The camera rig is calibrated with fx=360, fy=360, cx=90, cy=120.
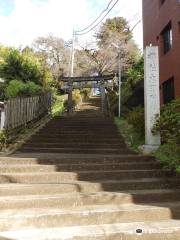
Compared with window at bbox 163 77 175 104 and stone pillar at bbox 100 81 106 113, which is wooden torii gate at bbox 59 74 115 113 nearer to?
stone pillar at bbox 100 81 106 113

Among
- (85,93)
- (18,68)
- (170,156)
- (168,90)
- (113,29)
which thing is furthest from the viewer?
(113,29)

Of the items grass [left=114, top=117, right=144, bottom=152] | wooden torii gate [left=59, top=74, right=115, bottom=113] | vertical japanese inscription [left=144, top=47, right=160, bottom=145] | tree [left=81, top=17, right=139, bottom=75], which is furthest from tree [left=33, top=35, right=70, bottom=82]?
vertical japanese inscription [left=144, top=47, right=160, bottom=145]

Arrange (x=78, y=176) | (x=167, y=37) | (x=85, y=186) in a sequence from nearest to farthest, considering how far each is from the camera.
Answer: (x=85, y=186)
(x=78, y=176)
(x=167, y=37)

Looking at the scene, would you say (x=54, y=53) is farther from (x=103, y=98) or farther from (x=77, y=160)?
(x=77, y=160)

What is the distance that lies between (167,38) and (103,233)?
1315 centimetres

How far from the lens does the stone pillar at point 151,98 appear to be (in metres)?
9.76

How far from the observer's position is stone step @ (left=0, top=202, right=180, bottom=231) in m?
5.81

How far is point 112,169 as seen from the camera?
843 centimetres

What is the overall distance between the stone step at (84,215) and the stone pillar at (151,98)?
3.32 m

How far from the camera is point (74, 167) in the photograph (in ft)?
27.4

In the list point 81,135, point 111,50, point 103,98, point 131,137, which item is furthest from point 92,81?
point 131,137

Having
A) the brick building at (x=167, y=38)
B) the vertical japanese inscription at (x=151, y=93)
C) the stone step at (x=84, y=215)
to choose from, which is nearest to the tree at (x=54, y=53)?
the brick building at (x=167, y=38)

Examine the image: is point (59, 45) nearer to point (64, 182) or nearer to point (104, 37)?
point (104, 37)

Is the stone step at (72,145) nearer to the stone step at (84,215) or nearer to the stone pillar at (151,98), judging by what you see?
the stone pillar at (151,98)
